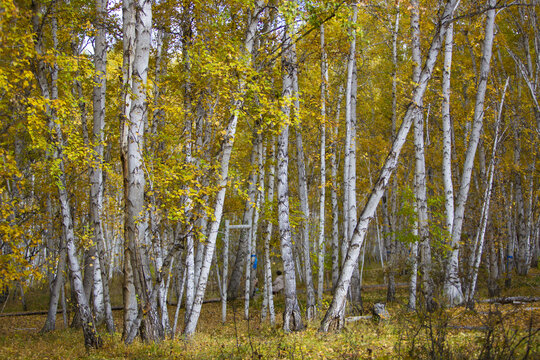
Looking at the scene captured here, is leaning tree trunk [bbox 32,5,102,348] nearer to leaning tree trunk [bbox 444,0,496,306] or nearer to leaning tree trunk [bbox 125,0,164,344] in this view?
leaning tree trunk [bbox 125,0,164,344]

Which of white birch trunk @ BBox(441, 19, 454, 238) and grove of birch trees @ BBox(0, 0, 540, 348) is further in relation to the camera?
white birch trunk @ BBox(441, 19, 454, 238)

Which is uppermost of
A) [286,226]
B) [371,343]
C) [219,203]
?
[219,203]

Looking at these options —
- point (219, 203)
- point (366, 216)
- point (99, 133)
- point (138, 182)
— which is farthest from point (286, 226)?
point (99, 133)

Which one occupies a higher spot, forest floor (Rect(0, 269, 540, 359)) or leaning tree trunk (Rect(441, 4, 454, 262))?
leaning tree trunk (Rect(441, 4, 454, 262))

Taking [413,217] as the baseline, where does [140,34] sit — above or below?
above

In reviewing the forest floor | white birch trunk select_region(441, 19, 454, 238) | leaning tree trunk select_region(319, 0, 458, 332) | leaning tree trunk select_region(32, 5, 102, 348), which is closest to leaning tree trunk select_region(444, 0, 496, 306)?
white birch trunk select_region(441, 19, 454, 238)

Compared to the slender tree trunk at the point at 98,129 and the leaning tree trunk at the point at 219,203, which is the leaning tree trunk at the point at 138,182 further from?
the slender tree trunk at the point at 98,129

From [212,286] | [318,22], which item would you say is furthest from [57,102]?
[212,286]

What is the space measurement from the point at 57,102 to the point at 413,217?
9.23 meters

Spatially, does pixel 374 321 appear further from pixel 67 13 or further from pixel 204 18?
pixel 67 13

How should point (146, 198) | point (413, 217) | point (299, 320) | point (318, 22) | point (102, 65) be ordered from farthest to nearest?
point (413, 217), point (102, 65), point (146, 198), point (299, 320), point (318, 22)

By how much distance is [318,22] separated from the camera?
22.4 ft

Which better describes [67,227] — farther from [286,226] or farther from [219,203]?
[286,226]

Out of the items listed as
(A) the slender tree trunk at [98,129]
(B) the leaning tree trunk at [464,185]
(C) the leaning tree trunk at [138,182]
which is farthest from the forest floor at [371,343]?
(A) the slender tree trunk at [98,129]
